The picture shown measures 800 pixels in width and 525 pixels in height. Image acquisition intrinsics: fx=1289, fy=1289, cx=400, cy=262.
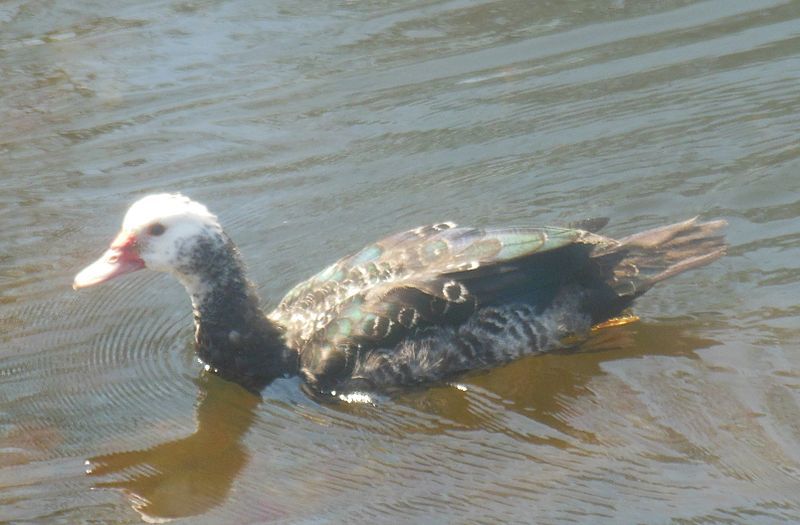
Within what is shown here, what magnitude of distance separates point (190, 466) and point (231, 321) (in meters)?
0.96

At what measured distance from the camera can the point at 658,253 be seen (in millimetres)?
7145

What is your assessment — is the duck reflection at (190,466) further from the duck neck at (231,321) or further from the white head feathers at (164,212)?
the white head feathers at (164,212)

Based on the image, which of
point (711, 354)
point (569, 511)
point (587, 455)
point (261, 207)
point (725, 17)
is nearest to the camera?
point (569, 511)

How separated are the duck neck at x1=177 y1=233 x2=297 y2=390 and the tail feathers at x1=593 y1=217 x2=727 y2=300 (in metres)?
1.81

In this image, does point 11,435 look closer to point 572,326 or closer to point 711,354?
point 572,326

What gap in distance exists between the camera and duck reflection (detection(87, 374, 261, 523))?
6.00 m

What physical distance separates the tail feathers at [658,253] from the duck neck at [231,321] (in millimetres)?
1806

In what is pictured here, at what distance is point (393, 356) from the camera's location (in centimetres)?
668

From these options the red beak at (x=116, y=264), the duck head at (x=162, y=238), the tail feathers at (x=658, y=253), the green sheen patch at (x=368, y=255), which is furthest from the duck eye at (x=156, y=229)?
the tail feathers at (x=658, y=253)

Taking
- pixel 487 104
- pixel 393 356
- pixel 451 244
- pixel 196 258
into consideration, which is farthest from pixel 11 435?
pixel 487 104

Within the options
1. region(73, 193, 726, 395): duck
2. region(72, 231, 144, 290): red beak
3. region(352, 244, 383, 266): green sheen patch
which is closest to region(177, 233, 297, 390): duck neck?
region(73, 193, 726, 395): duck

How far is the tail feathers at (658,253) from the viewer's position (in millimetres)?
7012

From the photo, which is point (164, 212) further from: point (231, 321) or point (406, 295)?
point (406, 295)

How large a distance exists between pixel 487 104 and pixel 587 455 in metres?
4.39
